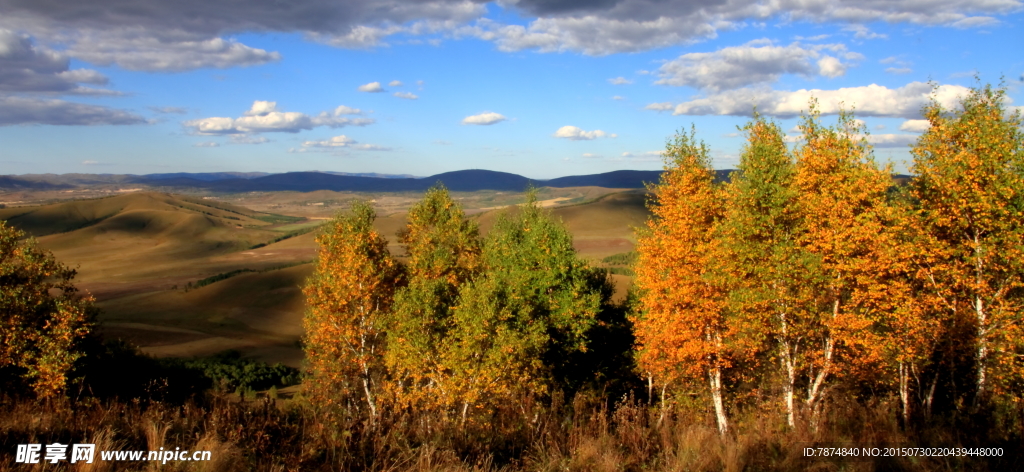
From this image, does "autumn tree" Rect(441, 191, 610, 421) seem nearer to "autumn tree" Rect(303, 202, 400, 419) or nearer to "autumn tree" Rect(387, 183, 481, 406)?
"autumn tree" Rect(387, 183, 481, 406)

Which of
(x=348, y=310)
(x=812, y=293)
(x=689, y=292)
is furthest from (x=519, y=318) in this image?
(x=812, y=293)

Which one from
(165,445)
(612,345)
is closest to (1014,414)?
(165,445)

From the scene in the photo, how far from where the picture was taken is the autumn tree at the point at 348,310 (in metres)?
27.5

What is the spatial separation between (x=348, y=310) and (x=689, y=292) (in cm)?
1714

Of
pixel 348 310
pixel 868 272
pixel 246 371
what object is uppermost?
pixel 868 272

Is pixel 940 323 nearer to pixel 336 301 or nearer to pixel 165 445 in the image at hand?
pixel 165 445

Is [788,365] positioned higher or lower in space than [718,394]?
higher

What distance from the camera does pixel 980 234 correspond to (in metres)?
16.4

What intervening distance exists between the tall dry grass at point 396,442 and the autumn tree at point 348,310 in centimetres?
1826

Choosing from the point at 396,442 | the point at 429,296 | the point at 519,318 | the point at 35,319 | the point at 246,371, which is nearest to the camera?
the point at 396,442

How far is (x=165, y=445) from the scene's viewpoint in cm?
683

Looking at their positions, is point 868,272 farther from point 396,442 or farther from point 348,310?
point 348,310

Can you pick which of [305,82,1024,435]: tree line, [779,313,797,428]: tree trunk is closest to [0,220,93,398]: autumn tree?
[305,82,1024,435]: tree line

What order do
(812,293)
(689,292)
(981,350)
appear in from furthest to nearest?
(689,292)
(812,293)
(981,350)
